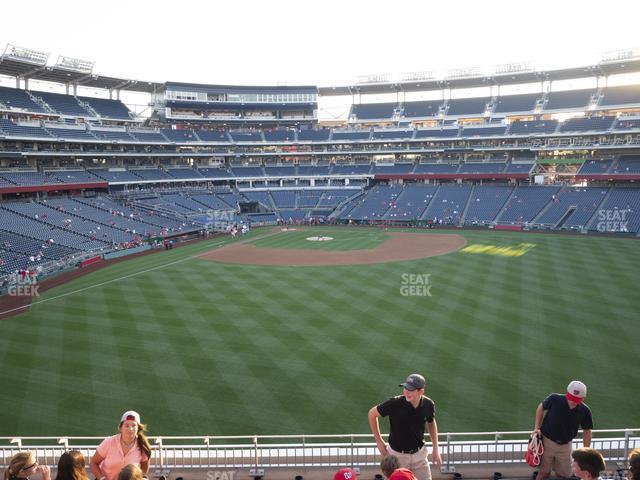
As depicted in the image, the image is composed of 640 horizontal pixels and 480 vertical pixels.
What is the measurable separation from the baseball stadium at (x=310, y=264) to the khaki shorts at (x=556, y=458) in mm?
2025

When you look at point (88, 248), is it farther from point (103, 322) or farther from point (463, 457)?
point (463, 457)

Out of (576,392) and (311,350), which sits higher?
(576,392)

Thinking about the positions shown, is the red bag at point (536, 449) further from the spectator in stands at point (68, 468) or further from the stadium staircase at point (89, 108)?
the stadium staircase at point (89, 108)

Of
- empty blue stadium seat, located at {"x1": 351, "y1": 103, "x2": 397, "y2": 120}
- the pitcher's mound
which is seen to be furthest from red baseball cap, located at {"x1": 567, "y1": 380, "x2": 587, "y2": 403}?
empty blue stadium seat, located at {"x1": 351, "y1": 103, "x2": 397, "y2": 120}

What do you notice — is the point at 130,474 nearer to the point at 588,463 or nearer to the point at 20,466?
the point at 20,466

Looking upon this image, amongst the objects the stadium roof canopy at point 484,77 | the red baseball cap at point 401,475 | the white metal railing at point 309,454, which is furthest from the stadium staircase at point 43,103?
the red baseball cap at point 401,475

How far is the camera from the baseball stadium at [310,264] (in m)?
14.5

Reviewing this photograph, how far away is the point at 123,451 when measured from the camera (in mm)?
6387

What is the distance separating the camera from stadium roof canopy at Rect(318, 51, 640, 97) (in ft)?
220

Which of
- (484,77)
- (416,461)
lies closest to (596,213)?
(484,77)

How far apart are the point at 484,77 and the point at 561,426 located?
80.4 meters

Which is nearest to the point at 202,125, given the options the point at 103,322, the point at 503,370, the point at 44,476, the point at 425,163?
the point at 425,163

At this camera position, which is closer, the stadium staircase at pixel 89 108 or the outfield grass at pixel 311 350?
the outfield grass at pixel 311 350

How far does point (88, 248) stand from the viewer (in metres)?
45.4
